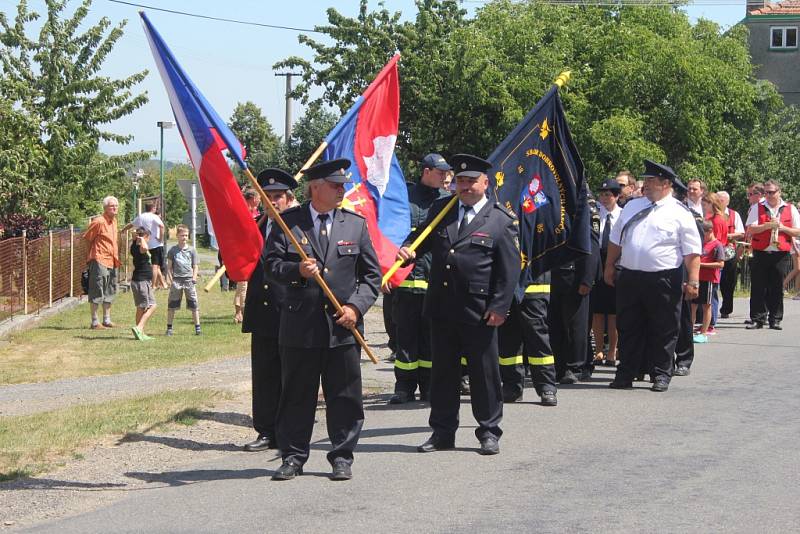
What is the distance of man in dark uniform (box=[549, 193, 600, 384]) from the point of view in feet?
38.9

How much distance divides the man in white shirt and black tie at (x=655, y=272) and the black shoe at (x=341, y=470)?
4.54 m

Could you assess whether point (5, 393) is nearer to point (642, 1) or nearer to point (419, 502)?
point (419, 502)

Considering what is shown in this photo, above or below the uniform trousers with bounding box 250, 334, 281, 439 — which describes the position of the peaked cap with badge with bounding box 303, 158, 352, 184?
Result: above

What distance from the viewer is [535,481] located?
747 cm

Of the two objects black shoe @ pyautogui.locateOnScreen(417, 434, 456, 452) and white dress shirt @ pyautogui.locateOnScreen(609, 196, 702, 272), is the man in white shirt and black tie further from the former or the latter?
black shoe @ pyautogui.locateOnScreen(417, 434, 456, 452)

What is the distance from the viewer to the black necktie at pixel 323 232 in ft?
25.1

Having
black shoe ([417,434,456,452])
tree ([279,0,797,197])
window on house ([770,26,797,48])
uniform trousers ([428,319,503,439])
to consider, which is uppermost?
→ window on house ([770,26,797,48])

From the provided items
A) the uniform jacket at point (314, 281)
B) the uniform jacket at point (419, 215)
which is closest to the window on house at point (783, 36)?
the uniform jacket at point (419, 215)

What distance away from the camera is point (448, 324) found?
852cm

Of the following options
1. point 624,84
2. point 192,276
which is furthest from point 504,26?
point 192,276

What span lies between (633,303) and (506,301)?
3381 mm

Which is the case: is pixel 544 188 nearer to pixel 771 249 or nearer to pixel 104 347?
pixel 771 249

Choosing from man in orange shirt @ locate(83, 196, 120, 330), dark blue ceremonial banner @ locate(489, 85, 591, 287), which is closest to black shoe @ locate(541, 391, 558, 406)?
dark blue ceremonial banner @ locate(489, 85, 591, 287)

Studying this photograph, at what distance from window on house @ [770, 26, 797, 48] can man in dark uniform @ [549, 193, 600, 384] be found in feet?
163
